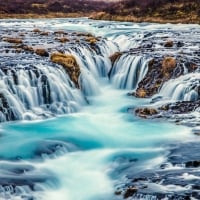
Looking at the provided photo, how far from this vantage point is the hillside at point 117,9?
162ft

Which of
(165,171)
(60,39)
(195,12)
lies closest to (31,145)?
(165,171)

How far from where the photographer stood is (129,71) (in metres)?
24.7

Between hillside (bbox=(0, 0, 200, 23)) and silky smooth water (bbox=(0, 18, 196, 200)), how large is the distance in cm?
2959

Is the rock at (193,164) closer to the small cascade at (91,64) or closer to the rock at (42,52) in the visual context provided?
the small cascade at (91,64)

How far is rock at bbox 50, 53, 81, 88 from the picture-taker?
74.9 ft

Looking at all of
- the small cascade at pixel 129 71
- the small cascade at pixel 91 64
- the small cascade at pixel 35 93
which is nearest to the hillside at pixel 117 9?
the small cascade at pixel 91 64

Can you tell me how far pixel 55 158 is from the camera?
14.7 metres

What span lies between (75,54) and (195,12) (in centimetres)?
2470

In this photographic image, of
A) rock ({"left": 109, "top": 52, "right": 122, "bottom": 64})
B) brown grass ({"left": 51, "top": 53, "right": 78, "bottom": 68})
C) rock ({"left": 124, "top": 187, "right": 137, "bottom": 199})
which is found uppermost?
brown grass ({"left": 51, "top": 53, "right": 78, "bottom": 68})

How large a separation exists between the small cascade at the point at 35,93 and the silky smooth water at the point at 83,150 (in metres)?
0.55

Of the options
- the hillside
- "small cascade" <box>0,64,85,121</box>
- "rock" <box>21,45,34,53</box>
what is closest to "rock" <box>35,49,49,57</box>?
"rock" <box>21,45,34,53</box>

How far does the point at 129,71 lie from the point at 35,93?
6.12m

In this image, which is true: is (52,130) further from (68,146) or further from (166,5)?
(166,5)

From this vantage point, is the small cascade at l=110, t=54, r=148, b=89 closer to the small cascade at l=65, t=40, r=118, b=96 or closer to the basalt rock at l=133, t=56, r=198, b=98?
the basalt rock at l=133, t=56, r=198, b=98
